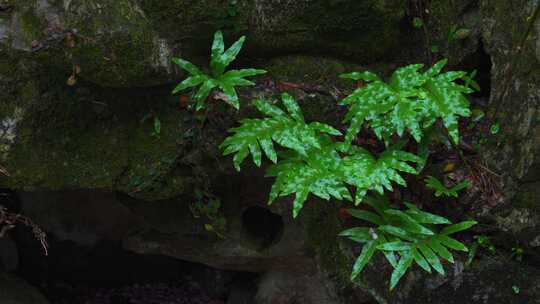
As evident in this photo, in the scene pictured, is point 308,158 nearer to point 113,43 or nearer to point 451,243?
point 451,243

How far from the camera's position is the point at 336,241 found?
333 cm

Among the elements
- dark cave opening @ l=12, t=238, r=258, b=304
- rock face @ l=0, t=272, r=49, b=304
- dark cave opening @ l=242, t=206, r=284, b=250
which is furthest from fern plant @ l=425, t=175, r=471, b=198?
→ rock face @ l=0, t=272, r=49, b=304

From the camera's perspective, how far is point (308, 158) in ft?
9.57

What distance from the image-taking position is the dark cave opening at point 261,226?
Result: 4.06 m

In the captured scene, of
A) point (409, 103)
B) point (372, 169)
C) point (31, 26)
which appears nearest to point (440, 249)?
point (372, 169)

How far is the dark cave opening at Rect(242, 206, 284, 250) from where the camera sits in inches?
160

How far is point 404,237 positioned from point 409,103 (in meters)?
0.68

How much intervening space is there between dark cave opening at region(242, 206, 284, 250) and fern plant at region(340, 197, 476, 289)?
110cm

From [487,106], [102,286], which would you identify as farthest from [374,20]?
[102,286]

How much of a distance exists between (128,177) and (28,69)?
2.55ft

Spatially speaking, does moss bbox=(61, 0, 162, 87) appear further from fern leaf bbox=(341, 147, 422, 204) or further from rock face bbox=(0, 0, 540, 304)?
fern leaf bbox=(341, 147, 422, 204)

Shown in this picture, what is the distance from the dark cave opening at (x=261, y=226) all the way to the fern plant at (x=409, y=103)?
137 cm

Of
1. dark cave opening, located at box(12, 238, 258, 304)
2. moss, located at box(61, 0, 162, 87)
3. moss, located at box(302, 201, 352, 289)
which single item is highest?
moss, located at box(61, 0, 162, 87)

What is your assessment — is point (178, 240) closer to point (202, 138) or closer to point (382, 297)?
point (202, 138)
